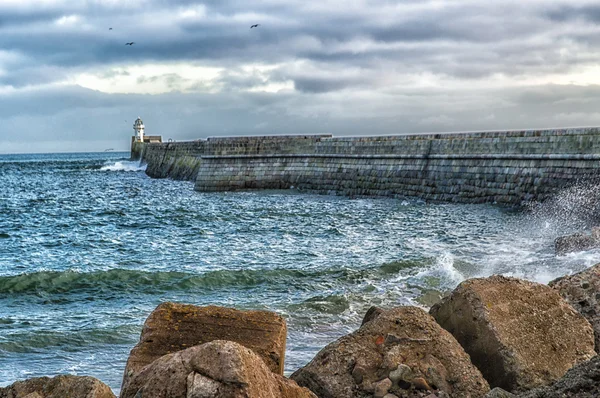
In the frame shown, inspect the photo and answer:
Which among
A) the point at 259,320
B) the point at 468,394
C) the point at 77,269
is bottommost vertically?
the point at 77,269

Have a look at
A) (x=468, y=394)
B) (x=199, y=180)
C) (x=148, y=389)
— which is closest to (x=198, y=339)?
(x=148, y=389)

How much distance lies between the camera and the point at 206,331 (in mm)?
Result: 4336

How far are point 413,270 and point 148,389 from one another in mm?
8399

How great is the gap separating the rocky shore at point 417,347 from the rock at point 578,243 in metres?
6.30

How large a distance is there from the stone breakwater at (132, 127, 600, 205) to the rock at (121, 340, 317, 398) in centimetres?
1514

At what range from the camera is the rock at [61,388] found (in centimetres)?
358

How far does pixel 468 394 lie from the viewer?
160 inches

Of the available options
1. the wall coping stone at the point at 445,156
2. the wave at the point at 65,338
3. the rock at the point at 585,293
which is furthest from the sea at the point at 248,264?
the rock at the point at 585,293

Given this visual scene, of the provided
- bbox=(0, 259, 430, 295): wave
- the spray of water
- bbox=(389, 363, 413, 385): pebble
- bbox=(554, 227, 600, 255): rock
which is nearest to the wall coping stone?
the spray of water

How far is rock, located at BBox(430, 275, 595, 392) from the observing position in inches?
173

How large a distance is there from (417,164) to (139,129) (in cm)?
4062

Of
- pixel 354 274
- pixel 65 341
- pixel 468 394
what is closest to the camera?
pixel 468 394

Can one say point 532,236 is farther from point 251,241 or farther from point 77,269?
point 77,269

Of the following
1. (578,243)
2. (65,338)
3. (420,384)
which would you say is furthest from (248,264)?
(420,384)
